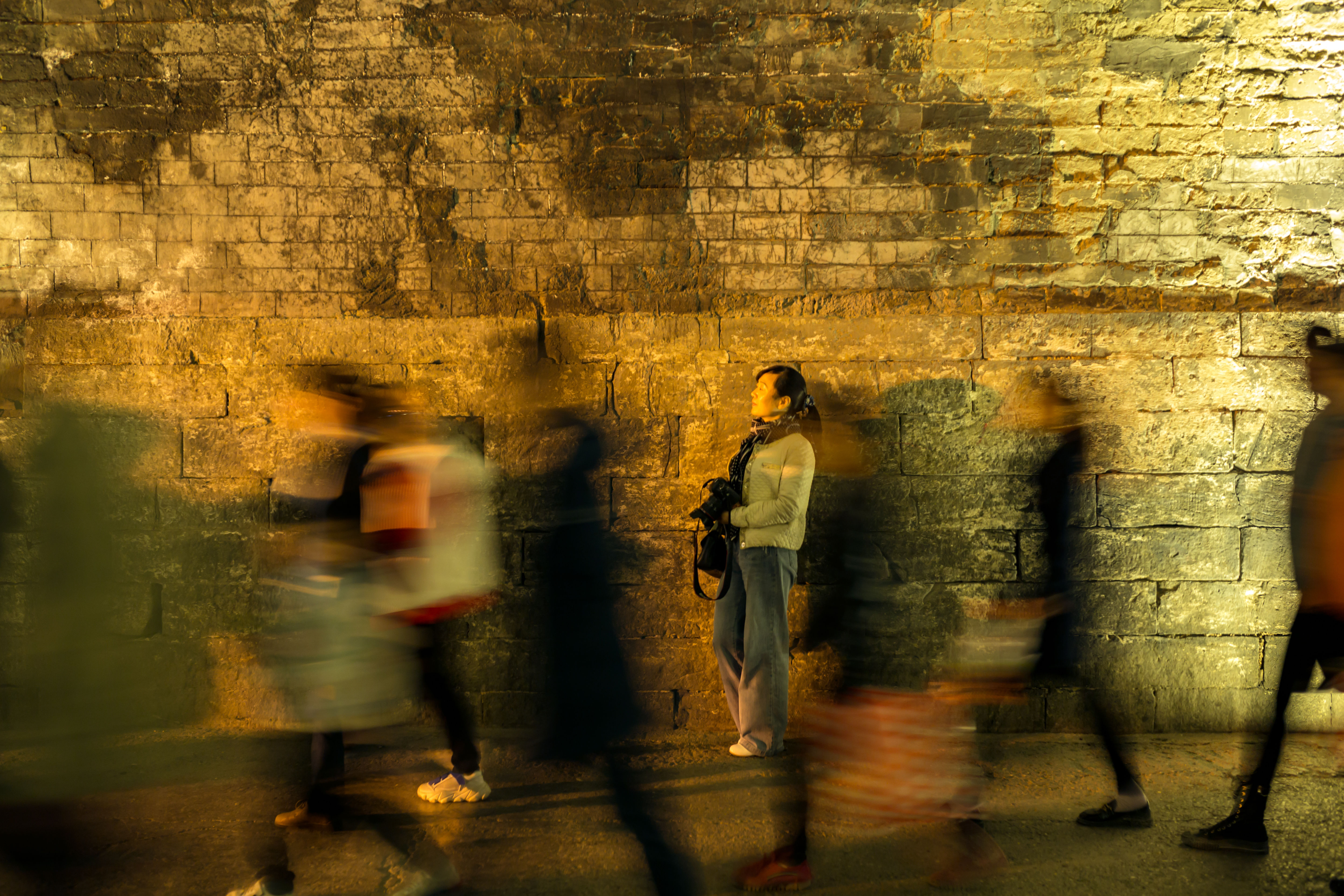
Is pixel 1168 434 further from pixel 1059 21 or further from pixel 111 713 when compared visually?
pixel 111 713

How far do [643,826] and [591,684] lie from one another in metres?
0.48

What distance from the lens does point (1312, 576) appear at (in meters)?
2.85

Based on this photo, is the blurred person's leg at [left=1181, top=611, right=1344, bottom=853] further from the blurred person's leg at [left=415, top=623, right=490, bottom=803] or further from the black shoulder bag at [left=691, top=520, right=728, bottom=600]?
the blurred person's leg at [left=415, top=623, right=490, bottom=803]

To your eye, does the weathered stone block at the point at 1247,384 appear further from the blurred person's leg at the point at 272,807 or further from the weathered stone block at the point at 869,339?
the blurred person's leg at the point at 272,807

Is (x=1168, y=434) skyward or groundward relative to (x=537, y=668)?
skyward

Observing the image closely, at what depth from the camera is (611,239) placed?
14.2ft

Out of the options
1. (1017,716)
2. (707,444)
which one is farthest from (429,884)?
(1017,716)

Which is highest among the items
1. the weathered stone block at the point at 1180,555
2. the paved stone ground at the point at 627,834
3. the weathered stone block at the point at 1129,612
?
the weathered stone block at the point at 1180,555

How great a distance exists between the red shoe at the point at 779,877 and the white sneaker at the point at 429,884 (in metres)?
0.99

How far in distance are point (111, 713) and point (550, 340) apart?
3.22 meters

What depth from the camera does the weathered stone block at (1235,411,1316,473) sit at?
13.9ft

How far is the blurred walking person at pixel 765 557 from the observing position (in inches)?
140

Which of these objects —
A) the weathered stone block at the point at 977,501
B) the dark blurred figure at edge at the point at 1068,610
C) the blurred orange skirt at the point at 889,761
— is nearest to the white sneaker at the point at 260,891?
the blurred orange skirt at the point at 889,761

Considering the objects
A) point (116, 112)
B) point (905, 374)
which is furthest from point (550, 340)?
point (116, 112)
